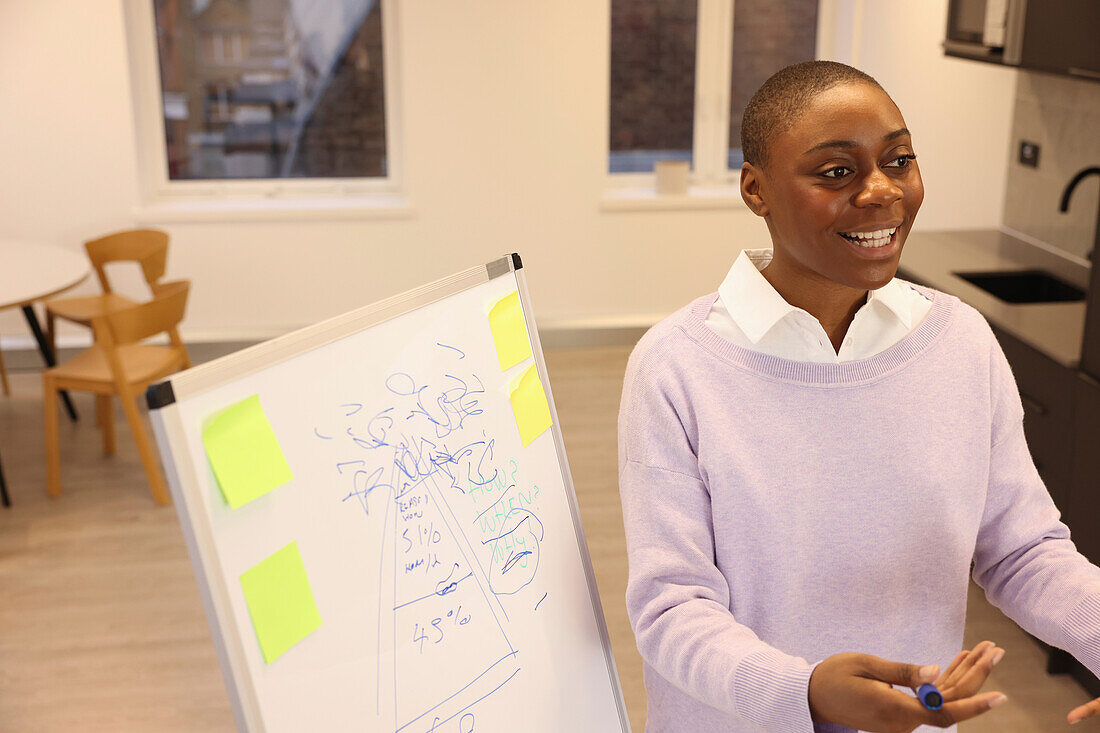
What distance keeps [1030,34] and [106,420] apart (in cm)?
355

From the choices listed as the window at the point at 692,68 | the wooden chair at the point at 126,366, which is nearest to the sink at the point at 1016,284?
the window at the point at 692,68

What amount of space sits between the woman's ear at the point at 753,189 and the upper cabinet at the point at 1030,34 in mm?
2081

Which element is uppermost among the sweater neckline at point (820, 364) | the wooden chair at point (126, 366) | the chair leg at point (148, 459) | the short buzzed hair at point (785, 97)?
the short buzzed hair at point (785, 97)

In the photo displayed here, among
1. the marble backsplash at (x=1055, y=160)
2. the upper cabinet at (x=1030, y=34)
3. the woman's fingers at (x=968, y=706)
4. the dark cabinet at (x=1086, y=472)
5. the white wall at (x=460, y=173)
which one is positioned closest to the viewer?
the woman's fingers at (x=968, y=706)

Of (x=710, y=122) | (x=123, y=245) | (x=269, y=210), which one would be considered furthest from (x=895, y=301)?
(x=710, y=122)

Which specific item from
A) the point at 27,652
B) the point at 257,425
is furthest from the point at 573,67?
the point at 257,425

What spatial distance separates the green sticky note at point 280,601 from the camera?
1.15 metres

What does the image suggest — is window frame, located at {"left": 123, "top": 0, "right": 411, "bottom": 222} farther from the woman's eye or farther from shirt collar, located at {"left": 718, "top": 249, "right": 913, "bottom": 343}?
the woman's eye

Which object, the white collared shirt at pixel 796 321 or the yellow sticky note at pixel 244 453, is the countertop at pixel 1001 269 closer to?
the white collared shirt at pixel 796 321

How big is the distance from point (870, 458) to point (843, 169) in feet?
1.09

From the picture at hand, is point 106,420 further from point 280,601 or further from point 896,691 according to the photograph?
point 896,691

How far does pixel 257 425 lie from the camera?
1.18 metres

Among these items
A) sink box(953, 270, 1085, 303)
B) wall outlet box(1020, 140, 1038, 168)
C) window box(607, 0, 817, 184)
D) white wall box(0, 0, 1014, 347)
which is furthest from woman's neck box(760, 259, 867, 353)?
window box(607, 0, 817, 184)

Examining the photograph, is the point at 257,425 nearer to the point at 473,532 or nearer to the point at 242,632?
the point at 242,632
